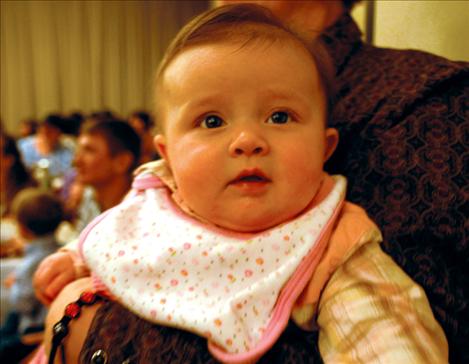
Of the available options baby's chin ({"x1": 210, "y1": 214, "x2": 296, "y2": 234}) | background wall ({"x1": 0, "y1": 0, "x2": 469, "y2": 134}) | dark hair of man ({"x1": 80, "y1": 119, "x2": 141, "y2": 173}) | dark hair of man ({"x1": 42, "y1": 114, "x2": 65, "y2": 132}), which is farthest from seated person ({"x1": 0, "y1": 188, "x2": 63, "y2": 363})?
background wall ({"x1": 0, "y1": 0, "x2": 469, "y2": 134})

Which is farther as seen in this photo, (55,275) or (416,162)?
(55,275)

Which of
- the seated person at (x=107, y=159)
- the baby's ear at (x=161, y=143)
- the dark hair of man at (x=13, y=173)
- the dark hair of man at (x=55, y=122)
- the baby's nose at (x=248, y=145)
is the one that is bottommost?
the dark hair of man at (x=55, y=122)

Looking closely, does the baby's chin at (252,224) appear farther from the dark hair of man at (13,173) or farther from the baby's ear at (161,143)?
the dark hair of man at (13,173)

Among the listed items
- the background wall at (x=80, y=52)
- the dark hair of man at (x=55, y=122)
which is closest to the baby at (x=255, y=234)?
the dark hair of man at (x=55, y=122)

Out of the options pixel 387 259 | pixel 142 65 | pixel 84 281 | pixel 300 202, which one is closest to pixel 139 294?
pixel 84 281

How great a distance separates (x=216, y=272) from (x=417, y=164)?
430mm

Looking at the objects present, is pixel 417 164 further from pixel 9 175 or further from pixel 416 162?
pixel 9 175

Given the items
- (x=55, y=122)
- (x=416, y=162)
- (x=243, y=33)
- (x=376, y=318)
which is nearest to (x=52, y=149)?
(x=55, y=122)

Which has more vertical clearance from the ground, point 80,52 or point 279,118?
point 279,118

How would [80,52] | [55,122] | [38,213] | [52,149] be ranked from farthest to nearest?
[80,52], [55,122], [52,149], [38,213]

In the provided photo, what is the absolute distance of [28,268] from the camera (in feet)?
7.66

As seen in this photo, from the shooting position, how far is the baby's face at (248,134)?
0.81 metres

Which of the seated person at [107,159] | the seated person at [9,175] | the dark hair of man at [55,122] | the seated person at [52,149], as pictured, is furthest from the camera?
the dark hair of man at [55,122]

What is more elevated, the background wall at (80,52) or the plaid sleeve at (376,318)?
the plaid sleeve at (376,318)
